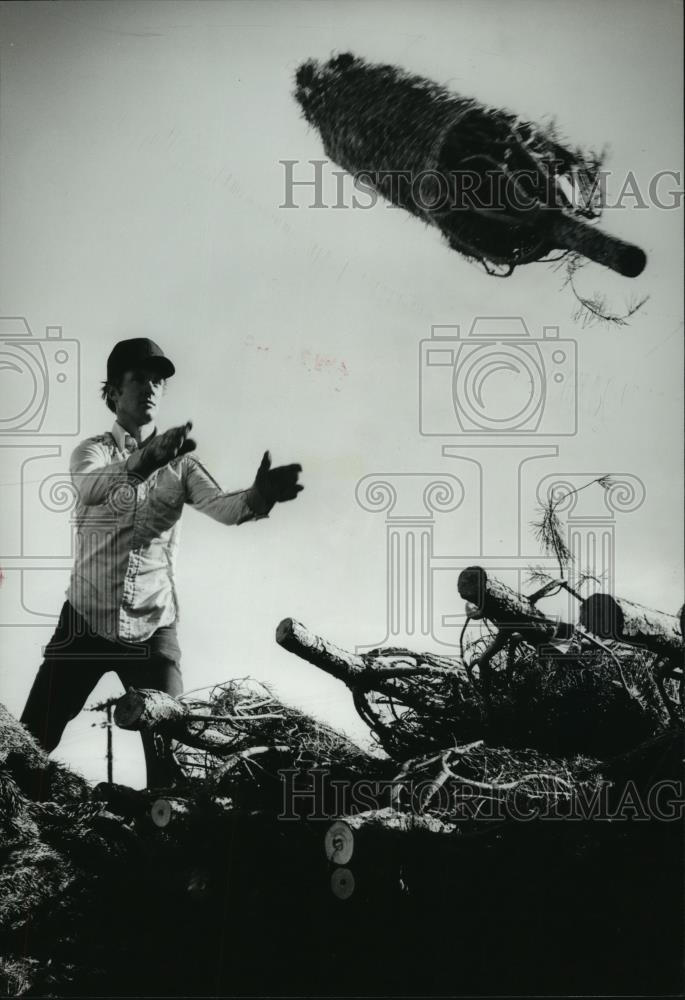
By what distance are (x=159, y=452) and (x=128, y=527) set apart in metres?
0.25

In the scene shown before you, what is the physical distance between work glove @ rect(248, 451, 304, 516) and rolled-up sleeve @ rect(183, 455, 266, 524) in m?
0.02

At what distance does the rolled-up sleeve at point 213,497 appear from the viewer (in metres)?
2.92

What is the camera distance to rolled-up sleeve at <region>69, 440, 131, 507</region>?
290 centimetres

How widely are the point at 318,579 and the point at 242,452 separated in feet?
1.50

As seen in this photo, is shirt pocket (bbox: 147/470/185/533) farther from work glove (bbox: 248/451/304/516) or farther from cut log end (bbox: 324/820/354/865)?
cut log end (bbox: 324/820/354/865)

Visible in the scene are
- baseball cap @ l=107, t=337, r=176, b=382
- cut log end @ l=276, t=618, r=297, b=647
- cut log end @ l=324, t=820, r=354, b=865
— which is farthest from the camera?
baseball cap @ l=107, t=337, r=176, b=382

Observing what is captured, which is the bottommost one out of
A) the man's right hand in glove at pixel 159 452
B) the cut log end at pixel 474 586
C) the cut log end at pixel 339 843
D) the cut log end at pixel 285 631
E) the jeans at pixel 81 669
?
the cut log end at pixel 339 843

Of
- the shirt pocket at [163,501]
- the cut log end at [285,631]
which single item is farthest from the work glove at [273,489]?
the cut log end at [285,631]

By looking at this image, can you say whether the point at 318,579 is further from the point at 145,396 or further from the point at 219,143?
the point at 219,143

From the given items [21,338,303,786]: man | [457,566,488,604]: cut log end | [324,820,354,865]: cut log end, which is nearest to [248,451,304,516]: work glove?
[21,338,303,786]: man

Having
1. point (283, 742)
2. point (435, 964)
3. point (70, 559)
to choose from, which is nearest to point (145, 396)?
point (70, 559)

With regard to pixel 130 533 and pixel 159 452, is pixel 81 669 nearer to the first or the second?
pixel 130 533

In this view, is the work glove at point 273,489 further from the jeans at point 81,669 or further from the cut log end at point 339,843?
the cut log end at point 339,843

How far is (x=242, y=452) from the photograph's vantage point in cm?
294
